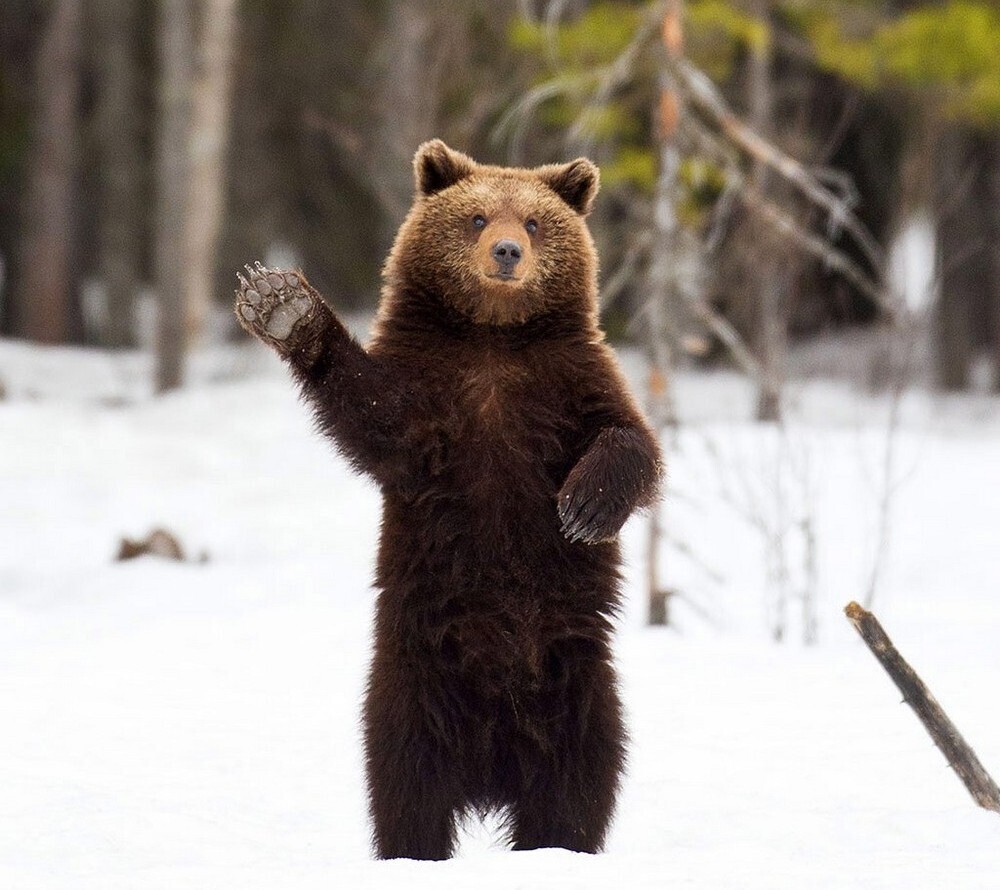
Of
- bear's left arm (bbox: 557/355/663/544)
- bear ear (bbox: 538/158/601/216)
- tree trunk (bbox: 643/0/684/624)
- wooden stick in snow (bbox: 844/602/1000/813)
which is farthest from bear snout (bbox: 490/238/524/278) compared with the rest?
tree trunk (bbox: 643/0/684/624)

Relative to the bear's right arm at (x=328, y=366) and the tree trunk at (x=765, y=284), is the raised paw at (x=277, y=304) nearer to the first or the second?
the bear's right arm at (x=328, y=366)

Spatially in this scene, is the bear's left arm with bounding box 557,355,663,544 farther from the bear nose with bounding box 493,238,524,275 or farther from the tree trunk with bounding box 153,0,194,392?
the tree trunk with bounding box 153,0,194,392

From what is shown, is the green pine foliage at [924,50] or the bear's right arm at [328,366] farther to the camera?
the green pine foliage at [924,50]

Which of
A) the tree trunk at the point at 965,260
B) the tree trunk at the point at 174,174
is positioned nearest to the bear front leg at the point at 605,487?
the tree trunk at the point at 174,174

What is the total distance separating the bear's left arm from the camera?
4.27 m

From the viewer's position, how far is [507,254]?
177 inches

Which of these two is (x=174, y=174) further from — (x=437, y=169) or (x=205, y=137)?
(x=437, y=169)

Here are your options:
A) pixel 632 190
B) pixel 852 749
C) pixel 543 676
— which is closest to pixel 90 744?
pixel 543 676

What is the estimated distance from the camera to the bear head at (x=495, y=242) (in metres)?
4.60

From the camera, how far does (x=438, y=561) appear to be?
14.6 ft

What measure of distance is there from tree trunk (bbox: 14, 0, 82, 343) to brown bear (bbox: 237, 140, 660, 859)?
61.7 ft

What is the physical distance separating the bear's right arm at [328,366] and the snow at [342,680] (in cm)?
115

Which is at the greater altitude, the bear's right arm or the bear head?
the bear head

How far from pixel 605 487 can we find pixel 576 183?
1.16 m
